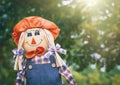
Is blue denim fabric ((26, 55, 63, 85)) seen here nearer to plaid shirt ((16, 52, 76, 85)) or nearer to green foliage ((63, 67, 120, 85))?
plaid shirt ((16, 52, 76, 85))

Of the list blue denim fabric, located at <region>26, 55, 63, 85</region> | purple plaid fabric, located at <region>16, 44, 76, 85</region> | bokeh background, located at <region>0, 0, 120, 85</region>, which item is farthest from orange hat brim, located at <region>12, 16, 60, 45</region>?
bokeh background, located at <region>0, 0, 120, 85</region>

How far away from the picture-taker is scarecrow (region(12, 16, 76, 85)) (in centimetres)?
561

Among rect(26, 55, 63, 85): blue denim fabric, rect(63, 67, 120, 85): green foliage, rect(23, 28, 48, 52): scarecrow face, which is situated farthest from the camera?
rect(63, 67, 120, 85): green foliage

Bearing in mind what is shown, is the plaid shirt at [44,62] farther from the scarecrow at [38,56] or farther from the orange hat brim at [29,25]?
the orange hat brim at [29,25]

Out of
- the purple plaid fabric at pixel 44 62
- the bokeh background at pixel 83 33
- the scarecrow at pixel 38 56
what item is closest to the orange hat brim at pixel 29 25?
→ the scarecrow at pixel 38 56

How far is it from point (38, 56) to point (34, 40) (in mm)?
211

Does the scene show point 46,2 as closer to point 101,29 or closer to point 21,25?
point 101,29

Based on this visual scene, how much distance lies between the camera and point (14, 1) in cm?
924

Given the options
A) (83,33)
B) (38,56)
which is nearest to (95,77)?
(83,33)

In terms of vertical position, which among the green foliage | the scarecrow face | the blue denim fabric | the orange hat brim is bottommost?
the blue denim fabric

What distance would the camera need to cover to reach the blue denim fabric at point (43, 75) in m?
5.58

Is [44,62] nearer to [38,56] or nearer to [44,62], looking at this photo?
[44,62]

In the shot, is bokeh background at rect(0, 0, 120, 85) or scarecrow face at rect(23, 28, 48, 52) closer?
scarecrow face at rect(23, 28, 48, 52)

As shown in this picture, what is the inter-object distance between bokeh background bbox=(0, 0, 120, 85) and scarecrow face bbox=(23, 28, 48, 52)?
3172mm
